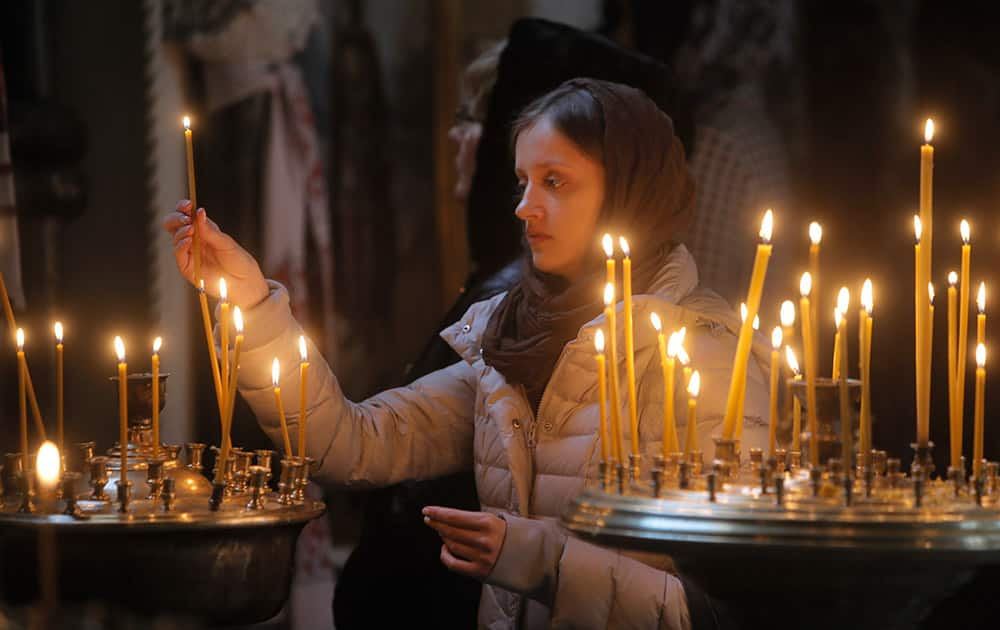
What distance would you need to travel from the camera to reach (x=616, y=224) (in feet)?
9.61

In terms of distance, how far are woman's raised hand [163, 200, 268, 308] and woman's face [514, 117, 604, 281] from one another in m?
0.49

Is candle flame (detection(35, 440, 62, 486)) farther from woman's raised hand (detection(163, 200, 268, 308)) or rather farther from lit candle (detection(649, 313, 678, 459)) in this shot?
lit candle (detection(649, 313, 678, 459))

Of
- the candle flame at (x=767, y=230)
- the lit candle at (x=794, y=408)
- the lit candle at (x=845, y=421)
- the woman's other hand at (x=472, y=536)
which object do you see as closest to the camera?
the lit candle at (x=845, y=421)

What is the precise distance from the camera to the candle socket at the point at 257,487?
2.27 meters

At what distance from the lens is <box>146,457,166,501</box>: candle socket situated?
89.4 inches

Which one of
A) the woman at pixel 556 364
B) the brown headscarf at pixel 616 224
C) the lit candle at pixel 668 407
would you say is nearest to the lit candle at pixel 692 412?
the lit candle at pixel 668 407

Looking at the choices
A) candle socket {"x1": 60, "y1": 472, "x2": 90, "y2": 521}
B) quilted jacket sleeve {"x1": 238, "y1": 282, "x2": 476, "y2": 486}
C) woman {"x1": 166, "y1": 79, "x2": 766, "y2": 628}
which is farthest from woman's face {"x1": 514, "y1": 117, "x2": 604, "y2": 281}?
candle socket {"x1": 60, "y1": 472, "x2": 90, "y2": 521}

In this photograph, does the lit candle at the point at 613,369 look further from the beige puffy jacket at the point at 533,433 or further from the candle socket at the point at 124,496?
the candle socket at the point at 124,496

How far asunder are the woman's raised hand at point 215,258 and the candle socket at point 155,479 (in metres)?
0.47

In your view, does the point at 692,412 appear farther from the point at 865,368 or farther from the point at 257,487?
the point at 257,487

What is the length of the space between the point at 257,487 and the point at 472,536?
1.46 ft

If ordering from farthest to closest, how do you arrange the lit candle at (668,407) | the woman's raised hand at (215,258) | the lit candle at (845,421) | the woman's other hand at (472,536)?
1. the woman's raised hand at (215,258)
2. the woman's other hand at (472,536)
3. the lit candle at (668,407)
4. the lit candle at (845,421)

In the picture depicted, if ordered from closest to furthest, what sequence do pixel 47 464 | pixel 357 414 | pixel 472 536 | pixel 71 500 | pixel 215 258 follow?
pixel 47 464 → pixel 71 500 → pixel 472 536 → pixel 215 258 → pixel 357 414

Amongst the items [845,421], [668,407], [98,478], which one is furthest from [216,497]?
[845,421]
